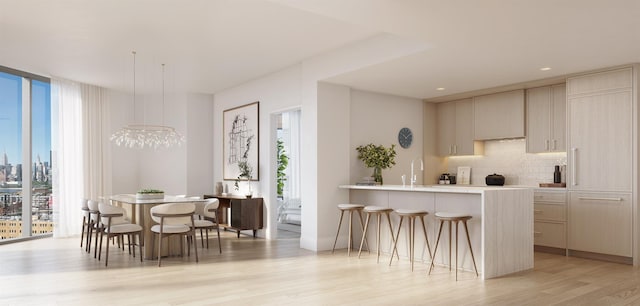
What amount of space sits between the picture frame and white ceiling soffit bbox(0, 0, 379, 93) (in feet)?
2.64

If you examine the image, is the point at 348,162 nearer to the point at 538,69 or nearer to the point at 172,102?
the point at 538,69

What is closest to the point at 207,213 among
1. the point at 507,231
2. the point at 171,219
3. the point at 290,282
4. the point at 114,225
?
the point at 171,219

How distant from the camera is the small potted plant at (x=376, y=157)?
7.09 metres

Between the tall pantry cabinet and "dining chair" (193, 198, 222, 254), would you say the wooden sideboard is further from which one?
the tall pantry cabinet

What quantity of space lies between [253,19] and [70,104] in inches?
205

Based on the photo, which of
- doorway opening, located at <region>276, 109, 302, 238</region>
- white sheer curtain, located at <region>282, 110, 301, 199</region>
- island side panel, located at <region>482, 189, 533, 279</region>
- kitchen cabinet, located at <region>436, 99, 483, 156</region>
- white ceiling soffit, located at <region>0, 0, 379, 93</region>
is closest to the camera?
white ceiling soffit, located at <region>0, 0, 379, 93</region>

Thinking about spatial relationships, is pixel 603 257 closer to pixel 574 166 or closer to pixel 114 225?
pixel 574 166

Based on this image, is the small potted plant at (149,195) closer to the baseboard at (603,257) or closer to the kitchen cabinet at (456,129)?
the kitchen cabinet at (456,129)

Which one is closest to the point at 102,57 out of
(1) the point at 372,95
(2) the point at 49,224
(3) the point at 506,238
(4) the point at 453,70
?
(2) the point at 49,224

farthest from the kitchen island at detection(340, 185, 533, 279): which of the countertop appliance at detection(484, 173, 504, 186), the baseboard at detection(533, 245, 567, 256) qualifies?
the countertop appliance at detection(484, 173, 504, 186)

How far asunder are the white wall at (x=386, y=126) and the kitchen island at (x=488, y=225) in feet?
4.81

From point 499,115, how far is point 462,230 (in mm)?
2853

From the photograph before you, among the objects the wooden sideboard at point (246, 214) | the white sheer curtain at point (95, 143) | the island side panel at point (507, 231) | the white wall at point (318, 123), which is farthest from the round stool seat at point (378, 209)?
the white sheer curtain at point (95, 143)

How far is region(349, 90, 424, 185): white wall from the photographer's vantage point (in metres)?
7.31
